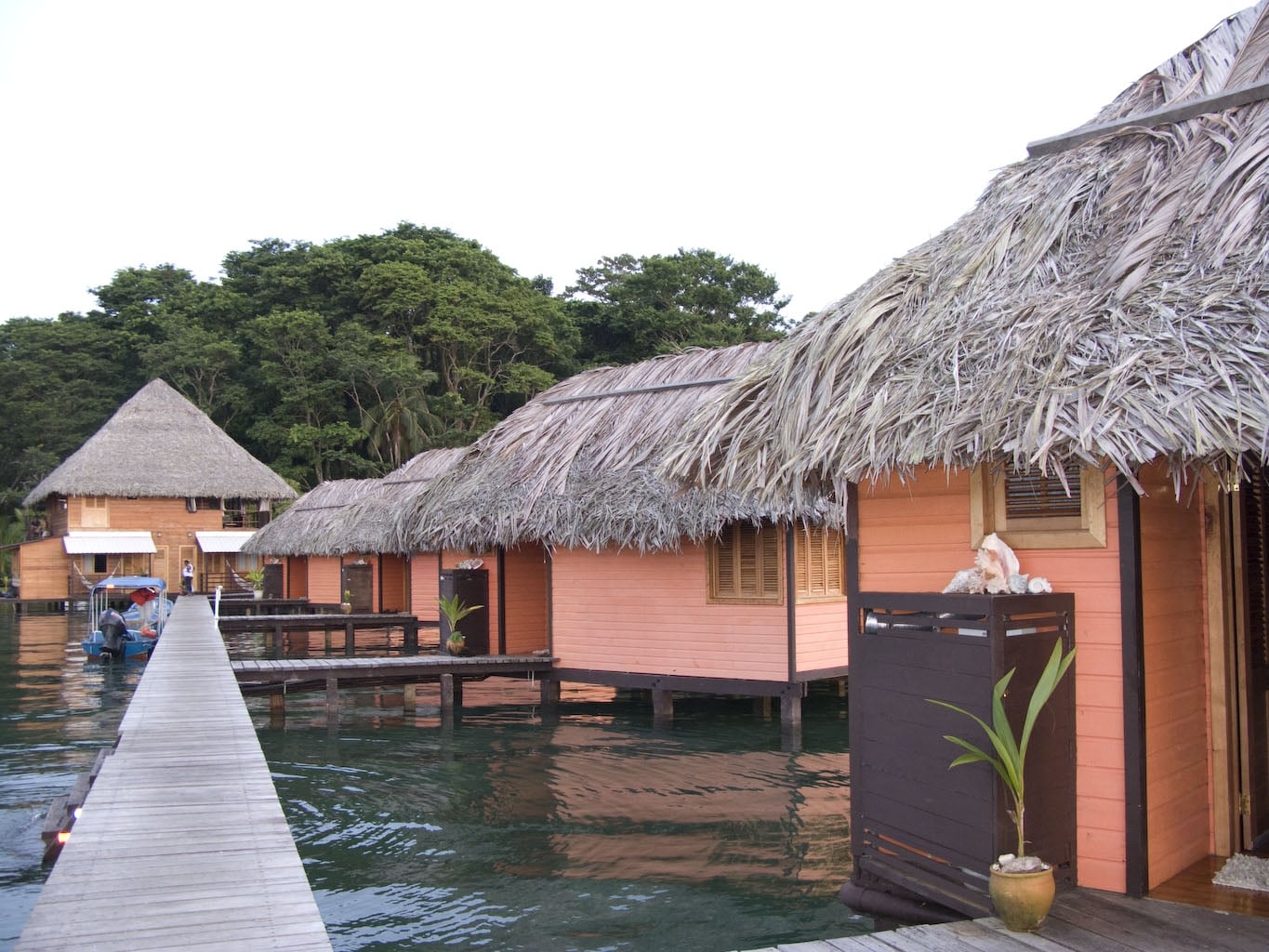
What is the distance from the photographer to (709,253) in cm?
3925

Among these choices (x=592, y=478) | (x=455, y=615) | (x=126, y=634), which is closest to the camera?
(x=592, y=478)

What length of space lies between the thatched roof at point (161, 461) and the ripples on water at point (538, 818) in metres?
23.0

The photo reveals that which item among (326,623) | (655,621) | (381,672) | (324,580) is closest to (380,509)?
(324,580)

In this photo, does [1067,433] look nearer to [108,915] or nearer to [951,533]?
[951,533]

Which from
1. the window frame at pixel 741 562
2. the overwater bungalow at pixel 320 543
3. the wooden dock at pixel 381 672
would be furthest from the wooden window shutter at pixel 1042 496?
the overwater bungalow at pixel 320 543

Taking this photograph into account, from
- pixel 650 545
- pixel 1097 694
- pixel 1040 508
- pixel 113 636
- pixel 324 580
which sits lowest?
pixel 113 636

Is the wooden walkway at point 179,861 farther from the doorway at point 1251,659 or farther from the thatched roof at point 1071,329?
the doorway at point 1251,659

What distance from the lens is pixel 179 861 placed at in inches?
194

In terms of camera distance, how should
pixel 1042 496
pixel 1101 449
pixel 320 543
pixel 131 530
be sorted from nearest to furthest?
pixel 1101 449
pixel 1042 496
pixel 320 543
pixel 131 530

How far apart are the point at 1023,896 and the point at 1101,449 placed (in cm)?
172

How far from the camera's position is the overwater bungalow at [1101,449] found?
4.53 metres

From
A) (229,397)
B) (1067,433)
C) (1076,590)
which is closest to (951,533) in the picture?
(1076,590)

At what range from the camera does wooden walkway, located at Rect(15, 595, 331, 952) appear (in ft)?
13.2

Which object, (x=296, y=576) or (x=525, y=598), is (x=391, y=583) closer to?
(x=296, y=576)
